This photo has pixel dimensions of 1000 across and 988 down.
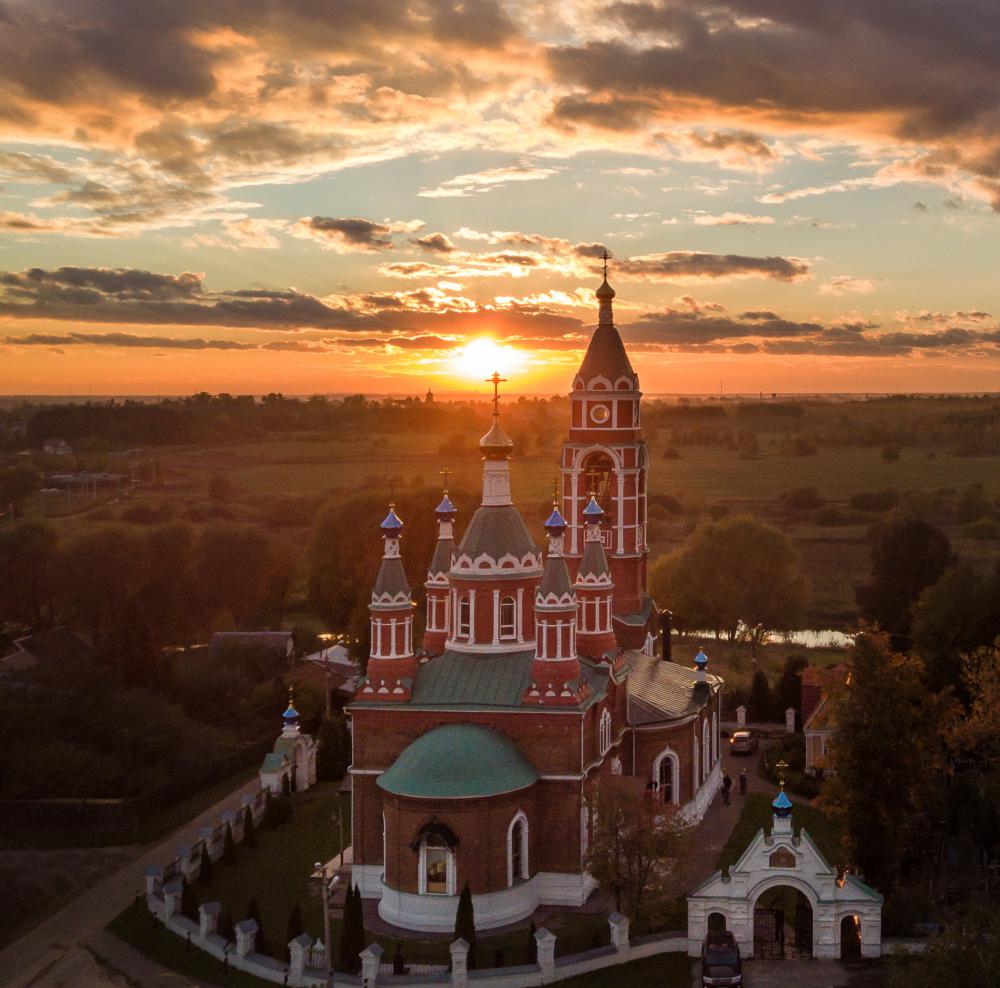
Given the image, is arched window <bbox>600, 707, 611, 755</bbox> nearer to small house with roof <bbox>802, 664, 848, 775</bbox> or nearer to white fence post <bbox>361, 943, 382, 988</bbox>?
small house with roof <bbox>802, 664, 848, 775</bbox>

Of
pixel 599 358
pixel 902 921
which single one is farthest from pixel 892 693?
pixel 599 358

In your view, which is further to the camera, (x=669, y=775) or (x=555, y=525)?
(x=669, y=775)

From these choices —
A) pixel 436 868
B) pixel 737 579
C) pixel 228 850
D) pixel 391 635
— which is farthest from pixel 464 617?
pixel 737 579

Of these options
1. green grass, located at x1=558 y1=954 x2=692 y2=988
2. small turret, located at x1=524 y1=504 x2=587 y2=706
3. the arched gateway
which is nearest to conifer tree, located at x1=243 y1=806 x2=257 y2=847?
small turret, located at x1=524 y1=504 x2=587 y2=706

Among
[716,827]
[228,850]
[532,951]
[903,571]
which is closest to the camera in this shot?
[532,951]

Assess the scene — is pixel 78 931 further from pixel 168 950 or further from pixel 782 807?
pixel 782 807

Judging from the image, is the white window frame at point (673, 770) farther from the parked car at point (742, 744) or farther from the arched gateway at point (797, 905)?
the parked car at point (742, 744)

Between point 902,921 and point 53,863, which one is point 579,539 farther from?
point 53,863
